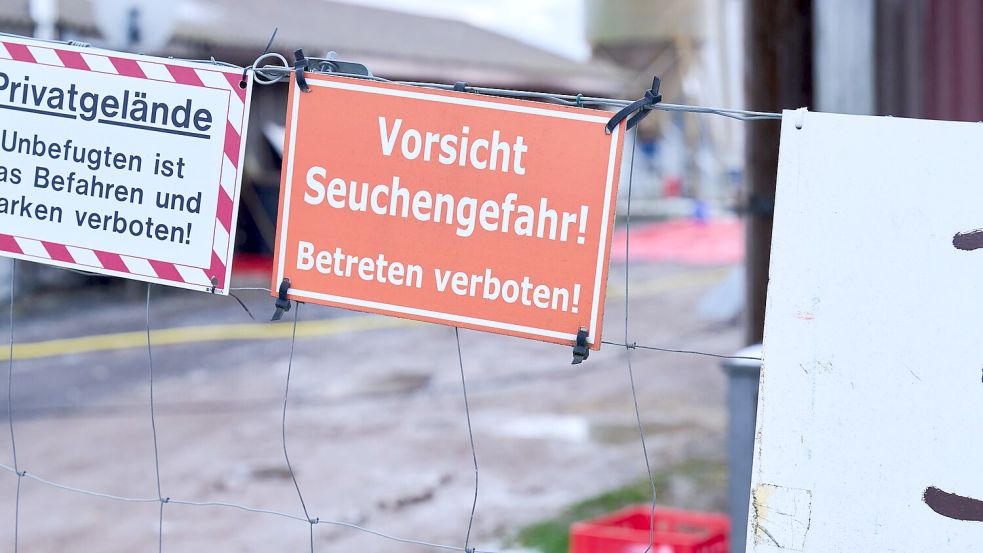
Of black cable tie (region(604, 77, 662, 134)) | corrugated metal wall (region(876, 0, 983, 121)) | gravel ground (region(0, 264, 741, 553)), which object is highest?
corrugated metal wall (region(876, 0, 983, 121))

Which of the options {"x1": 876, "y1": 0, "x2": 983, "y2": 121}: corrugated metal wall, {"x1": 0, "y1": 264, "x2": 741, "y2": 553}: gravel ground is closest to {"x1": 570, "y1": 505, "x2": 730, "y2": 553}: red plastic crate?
{"x1": 0, "y1": 264, "x2": 741, "y2": 553}: gravel ground

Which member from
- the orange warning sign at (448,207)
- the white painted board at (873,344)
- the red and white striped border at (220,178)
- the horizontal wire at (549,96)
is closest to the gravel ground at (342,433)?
the red and white striped border at (220,178)

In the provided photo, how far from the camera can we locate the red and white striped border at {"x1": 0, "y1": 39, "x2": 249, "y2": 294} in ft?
8.80

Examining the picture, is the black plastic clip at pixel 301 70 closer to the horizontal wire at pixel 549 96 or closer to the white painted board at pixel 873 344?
the horizontal wire at pixel 549 96

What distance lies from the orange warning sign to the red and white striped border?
15 cm

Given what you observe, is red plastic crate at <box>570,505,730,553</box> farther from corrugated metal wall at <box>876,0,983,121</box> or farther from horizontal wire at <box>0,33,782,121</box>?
corrugated metal wall at <box>876,0,983,121</box>

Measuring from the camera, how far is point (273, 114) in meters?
18.3

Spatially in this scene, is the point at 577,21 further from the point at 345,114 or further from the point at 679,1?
the point at 345,114

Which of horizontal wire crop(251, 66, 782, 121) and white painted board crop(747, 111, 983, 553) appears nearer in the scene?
white painted board crop(747, 111, 983, 553)

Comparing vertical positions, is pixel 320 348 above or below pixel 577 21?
below

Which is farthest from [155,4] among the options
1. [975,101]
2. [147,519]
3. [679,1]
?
[679,1]

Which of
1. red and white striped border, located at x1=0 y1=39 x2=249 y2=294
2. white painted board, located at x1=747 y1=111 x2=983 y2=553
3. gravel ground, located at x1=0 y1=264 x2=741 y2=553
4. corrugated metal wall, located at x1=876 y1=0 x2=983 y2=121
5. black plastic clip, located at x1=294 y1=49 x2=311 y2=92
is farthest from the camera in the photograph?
corrugated metal wall, located at x1=876 y1=0 x2=983 y2=121

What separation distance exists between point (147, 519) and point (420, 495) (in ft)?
5.10

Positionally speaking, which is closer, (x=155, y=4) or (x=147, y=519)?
(x=147, y=519)
